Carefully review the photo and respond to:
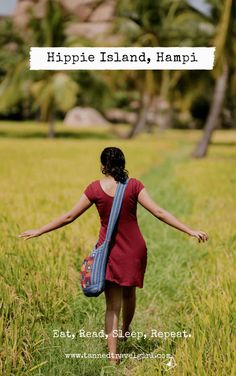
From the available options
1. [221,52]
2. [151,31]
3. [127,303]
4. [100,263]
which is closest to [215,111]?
[221,52]

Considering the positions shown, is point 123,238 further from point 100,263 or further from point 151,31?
point 151,31

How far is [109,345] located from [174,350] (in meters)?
0.36

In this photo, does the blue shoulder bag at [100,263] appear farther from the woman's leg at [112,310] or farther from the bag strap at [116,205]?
the woman's leg at [112,310]

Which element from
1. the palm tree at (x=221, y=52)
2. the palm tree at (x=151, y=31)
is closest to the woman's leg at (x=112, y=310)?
the palm tree at (x=221, y=52)

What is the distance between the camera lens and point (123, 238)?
2820 mm

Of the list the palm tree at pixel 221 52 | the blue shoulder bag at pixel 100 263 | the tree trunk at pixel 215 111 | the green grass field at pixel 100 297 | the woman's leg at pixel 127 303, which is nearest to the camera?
the blue shoulder bag at pixel 100 263

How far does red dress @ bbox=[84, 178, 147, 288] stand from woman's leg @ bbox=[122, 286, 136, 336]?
0.20 metres

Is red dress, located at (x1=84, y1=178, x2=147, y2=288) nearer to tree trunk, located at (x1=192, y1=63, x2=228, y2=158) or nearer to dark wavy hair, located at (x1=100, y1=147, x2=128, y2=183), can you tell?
dark wavy hair, located at (x1=100, y1=147, x2=128, y2=183)

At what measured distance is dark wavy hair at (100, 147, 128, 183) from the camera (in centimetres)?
277

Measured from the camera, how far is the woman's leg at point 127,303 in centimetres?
303

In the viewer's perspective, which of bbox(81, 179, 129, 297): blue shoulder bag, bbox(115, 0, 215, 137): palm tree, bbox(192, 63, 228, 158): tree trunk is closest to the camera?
bbox(81, 179, 129, 297): blue shoulder bag

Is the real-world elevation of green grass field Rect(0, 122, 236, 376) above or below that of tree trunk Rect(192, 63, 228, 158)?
below

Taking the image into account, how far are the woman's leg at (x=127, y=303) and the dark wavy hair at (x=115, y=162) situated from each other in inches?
24.8

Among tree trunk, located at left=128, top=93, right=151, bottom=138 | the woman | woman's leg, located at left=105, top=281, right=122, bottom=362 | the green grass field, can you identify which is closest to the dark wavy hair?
the woman
